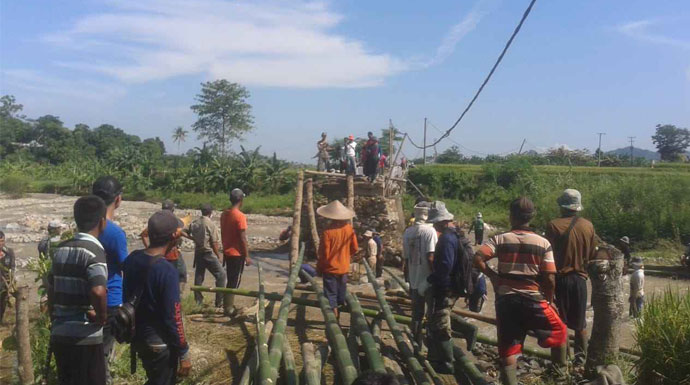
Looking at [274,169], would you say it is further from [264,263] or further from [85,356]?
[85,356]

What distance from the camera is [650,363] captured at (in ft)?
13.1

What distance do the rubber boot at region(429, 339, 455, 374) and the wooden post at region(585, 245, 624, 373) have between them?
3.56ft

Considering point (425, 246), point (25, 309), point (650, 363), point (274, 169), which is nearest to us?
point (650, 363)

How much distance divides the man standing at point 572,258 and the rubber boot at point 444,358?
3.21 ft

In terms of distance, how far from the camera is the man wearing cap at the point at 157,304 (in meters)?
3.46

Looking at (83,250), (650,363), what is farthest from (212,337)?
(650,363)

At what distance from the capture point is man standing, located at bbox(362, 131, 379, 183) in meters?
13.6

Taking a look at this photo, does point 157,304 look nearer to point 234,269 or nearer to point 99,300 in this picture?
point 99,300

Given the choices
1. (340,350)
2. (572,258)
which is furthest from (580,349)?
(340,350)

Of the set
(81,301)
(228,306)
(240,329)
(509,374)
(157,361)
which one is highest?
(81,301)

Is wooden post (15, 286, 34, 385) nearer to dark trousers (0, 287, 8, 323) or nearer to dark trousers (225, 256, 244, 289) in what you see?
dark trousers (0, 287, 8, 323)

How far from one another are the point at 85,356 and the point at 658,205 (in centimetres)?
2264

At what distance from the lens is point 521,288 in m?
3.99

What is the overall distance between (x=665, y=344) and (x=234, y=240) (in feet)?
15.5
